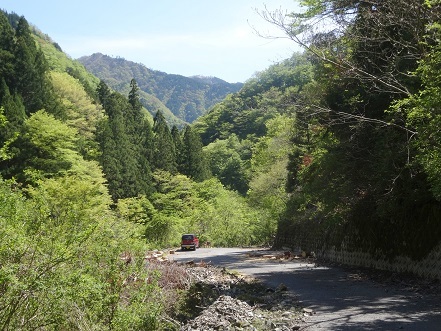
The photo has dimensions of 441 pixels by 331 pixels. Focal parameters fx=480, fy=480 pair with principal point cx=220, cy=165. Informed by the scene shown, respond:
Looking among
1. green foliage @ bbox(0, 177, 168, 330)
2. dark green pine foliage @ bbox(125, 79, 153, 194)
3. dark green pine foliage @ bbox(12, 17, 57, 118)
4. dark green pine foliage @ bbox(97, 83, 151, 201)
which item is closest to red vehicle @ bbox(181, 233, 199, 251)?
dark green pine foliage @ bbox(97, 83, 151, 201)

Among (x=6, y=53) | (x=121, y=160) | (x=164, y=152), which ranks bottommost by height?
(x=121, y=160)

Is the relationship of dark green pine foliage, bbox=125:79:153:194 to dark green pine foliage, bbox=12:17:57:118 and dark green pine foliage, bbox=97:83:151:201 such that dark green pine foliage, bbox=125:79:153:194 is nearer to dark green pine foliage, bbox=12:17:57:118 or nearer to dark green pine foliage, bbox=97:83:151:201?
dark green pine foliage, bbox=97:83:151:201

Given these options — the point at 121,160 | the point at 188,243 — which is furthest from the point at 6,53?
the point at 188,243

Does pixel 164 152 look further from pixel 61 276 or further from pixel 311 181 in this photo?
pixel 61 276

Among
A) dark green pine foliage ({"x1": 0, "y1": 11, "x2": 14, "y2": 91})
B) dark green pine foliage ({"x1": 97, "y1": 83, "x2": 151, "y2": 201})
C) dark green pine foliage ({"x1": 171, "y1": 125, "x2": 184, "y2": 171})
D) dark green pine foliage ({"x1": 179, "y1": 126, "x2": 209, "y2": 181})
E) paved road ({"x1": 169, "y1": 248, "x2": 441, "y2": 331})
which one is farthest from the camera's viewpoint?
dark green pine foliage ({"x1": 171, "y1": 125, "x2": 184, "y2": 171})

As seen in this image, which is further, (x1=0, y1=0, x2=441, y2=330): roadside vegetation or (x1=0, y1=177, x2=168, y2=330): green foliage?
(x1=0, y1=0, x2=441, y2=330): roadside vegetation

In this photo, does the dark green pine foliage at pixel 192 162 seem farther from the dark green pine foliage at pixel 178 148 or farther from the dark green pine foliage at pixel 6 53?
the dark green pine foliage at pixel 6 53

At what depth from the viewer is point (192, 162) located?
60531mm

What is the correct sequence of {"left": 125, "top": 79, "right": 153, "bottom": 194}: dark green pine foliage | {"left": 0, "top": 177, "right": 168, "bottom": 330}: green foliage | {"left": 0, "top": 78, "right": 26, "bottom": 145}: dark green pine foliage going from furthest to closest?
{"left": 125, "top": 79, "right": 153, "bottom": 194}: dark green pine foliage < {"left": 0, "top": 78, "right": 26, "bottom": 145}: dark green pine foliage < {"left": 0, "top": 177, "right": 168, "bottom": 330}: green foliage

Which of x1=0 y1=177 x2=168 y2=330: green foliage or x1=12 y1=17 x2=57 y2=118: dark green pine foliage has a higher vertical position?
x1=12 y1=17 x2=57 y2=118: dark green pine foliage

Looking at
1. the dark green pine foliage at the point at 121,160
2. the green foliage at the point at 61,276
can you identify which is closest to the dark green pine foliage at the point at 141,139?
the dark green pine foliage at the point at 121,160

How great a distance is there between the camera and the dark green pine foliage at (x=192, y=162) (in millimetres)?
60219

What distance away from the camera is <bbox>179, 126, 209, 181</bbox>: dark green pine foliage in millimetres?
60219

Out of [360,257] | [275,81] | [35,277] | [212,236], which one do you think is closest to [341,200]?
[360,257]
